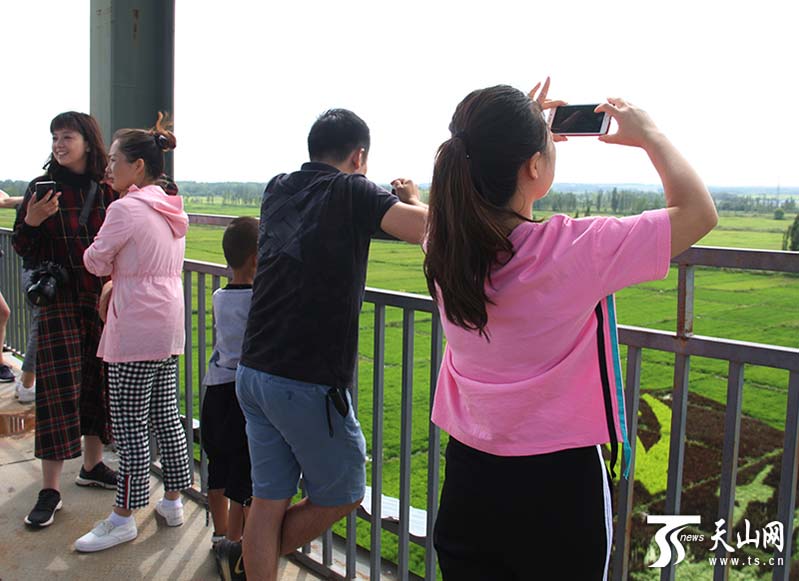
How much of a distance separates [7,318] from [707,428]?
5.56m

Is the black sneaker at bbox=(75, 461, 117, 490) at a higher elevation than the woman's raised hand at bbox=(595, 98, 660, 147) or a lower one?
lower

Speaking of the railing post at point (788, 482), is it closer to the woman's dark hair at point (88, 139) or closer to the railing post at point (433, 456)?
the railing post at point (433, 456)

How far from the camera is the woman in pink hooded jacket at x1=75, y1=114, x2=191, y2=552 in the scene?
118 inches

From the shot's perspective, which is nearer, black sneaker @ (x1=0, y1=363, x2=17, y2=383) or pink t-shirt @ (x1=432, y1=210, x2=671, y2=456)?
pink t-shirt @ (x1=432, y1=210, x2=671, y2=456)

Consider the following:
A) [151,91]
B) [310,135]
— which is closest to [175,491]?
[310,135]

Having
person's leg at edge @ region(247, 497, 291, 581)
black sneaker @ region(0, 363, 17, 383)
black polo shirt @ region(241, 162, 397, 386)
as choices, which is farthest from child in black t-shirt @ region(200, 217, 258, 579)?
black sneaker @ region(0, 363, 17, 383)

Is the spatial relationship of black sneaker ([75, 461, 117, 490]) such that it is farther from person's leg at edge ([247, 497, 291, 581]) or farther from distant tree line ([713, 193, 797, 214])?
distant tree line ([713, 193, 797, 214])

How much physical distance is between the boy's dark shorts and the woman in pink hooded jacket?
469mm

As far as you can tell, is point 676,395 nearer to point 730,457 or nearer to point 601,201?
point 730,457

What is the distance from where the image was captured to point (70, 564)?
2992 millimetres

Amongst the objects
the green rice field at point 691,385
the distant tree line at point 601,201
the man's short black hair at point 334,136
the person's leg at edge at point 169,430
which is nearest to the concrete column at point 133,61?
the green rice field at point 691,385

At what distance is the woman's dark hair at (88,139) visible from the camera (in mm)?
3436

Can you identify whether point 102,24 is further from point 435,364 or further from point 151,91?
point 435,364

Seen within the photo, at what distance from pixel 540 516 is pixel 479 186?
0.67 m
